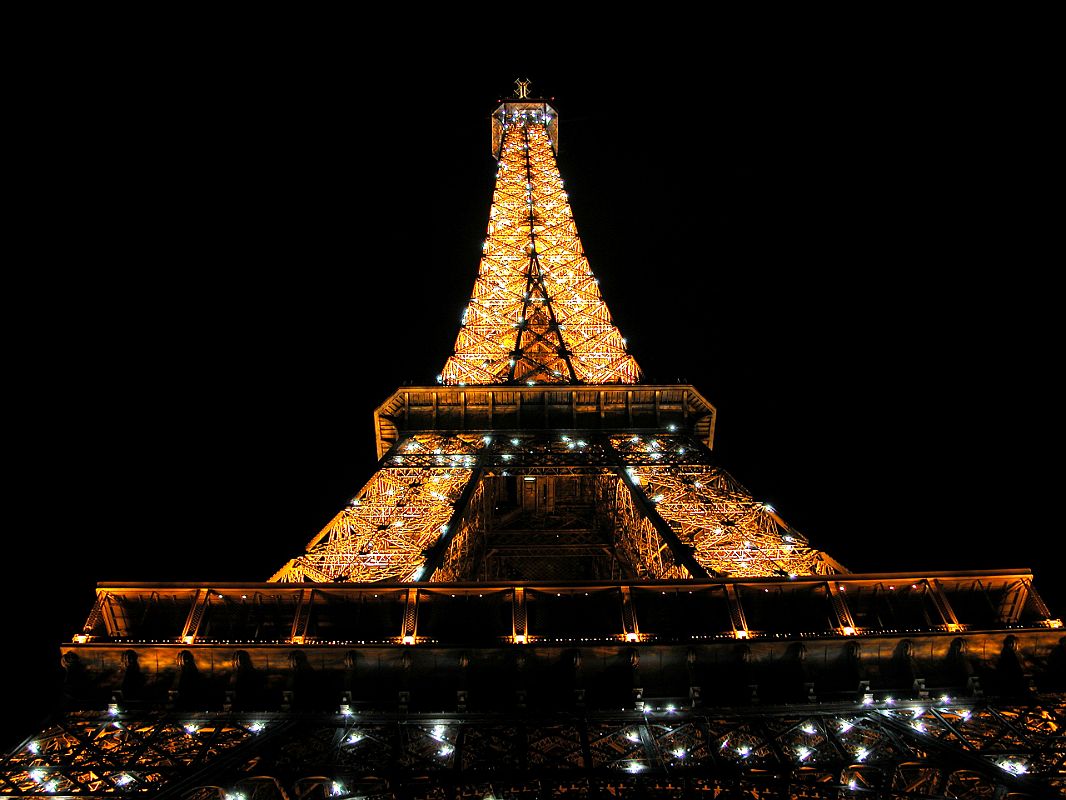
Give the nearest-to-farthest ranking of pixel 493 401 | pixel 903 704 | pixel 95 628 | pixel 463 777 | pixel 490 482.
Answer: pixel 463 777 < pixel 903 704 < pixel 95 628 < pixel 490 482 < pixel 493 401

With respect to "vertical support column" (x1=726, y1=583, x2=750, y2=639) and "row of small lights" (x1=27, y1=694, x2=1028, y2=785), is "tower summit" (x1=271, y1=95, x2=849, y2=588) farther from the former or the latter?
"row of small lights" (x1=27, y1=694, x2=1028, y2=785)

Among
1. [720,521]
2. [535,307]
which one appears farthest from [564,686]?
[535,307]

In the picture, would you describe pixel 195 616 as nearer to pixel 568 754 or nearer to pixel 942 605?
pixel 568 754

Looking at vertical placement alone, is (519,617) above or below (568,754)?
above

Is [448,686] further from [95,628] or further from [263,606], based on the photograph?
[95,628]

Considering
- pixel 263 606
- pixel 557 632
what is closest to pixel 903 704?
pixel 557 632

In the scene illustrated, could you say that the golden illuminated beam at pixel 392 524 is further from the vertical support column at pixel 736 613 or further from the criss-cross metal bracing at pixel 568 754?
the vertical support column at pixel 736 613
